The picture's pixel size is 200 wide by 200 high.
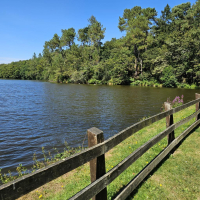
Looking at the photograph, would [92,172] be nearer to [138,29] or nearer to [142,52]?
[138,29]

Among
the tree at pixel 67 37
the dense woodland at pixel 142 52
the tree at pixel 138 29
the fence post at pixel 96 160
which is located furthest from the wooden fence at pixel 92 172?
the tree at pixel 67 37

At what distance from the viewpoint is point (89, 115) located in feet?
48.5

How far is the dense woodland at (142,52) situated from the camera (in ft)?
139

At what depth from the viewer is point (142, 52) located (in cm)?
5694

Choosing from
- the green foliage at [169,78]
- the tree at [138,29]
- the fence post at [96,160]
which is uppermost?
the tree at [138,29]

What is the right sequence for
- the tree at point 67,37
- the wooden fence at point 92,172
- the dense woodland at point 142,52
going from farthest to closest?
the tree at point 67,37
the dense woodland at point 142,52
the wooden fence at point 92,172

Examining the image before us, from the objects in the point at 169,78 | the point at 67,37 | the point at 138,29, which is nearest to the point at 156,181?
the point at 169,78

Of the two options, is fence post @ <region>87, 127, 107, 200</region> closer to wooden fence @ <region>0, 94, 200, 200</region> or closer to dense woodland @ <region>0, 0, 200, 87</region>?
wooden fence @ <region>0, 94, 200, 200</region>

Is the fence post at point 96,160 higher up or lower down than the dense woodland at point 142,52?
lower down

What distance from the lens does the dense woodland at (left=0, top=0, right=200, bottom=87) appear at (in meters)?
42.2

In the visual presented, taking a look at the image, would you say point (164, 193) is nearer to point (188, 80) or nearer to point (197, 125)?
point (197, 125)

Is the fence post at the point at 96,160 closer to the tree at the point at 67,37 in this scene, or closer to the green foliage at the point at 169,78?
the green foliage at the point at 169,78

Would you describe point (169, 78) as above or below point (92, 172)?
above

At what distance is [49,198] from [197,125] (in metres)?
6.32
